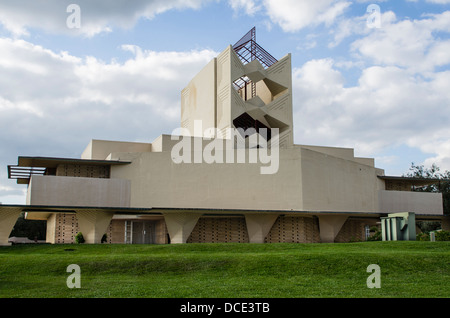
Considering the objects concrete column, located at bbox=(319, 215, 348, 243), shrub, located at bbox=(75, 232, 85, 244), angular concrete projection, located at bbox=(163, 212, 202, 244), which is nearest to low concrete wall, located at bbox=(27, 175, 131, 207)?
shrub, located at bbox=(75, 232, 85, 244)

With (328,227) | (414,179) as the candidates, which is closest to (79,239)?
(328,227)

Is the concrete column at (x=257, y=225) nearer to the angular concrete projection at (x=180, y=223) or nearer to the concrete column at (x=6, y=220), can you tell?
the angular concrete projection at (x=180, y=223)

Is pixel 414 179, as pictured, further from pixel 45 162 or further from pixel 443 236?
pixel 45 162

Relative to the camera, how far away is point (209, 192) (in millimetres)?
27859

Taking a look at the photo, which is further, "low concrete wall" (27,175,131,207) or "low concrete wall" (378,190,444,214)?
"low concrete wall" (378,190,444,214)

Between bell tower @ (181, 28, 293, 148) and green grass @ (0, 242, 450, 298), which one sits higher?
bell tower @ (181, 28, 293, 148)

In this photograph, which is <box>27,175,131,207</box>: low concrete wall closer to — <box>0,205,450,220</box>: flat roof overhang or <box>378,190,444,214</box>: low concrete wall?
<box>0,205,450,220</box>: flat roof overhang

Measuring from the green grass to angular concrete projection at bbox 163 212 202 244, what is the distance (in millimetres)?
11088

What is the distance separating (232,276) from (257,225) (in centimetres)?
1502

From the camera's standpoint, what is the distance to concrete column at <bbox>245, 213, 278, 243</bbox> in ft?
92.3

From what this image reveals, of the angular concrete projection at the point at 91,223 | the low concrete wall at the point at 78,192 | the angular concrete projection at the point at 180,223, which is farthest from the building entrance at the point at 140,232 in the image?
the angular concrete projection at the point at 91,223
